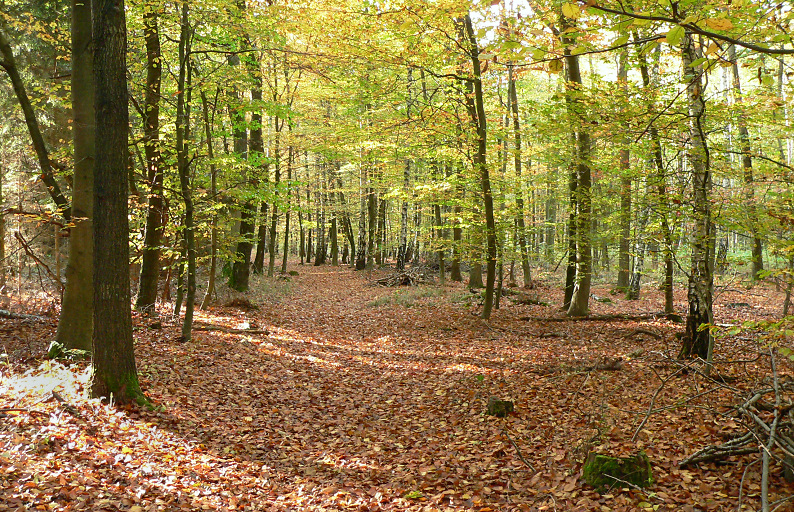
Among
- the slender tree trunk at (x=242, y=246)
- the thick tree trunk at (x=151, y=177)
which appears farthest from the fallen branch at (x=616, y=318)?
the thick tree trunk at (x=151, y=177)

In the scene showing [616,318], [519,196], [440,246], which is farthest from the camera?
[440,246]

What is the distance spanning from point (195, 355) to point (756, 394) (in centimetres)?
847

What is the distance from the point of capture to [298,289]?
66.4ft

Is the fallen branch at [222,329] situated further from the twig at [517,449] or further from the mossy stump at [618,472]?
the mossy stump at [618,472]

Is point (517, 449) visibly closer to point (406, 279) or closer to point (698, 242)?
point (698, 242)

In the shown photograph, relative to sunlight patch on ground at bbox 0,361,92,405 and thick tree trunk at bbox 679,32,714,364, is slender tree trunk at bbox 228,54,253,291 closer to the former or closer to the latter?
sunlight patch on ground at bbox 0,361,92,405

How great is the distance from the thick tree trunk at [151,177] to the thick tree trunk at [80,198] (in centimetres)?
216

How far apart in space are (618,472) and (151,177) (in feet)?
35.7

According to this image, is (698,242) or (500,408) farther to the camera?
(698,242)

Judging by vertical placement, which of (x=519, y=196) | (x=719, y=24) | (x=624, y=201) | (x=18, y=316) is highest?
(x=519, y=196)

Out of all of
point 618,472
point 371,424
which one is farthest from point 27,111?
point 618,472

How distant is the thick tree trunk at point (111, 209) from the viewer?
574 centimetres

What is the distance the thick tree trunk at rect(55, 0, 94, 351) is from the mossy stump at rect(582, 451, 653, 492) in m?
7.17

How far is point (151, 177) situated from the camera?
36.2 ft
